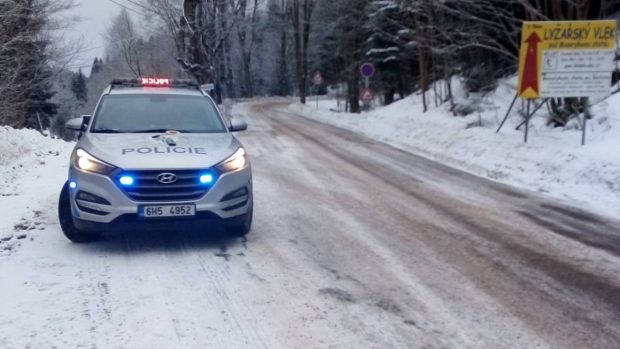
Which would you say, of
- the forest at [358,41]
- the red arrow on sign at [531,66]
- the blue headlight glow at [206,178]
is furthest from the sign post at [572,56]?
the blue headlight glow at [206,178]

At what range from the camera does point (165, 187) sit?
241 inches

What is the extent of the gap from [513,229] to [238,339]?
449 cm

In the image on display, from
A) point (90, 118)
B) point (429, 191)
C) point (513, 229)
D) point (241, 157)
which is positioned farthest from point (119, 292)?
point (429, 191)

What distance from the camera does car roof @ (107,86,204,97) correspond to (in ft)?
26.0

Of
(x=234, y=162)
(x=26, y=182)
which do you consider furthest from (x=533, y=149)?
(x=26, y=182)

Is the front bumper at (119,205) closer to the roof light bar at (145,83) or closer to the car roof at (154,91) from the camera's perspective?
the car roof at (154,91)

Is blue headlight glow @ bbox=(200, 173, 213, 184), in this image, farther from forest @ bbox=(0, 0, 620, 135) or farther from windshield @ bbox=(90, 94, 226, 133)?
forest @ bbox=(0, 0, 620, 135)

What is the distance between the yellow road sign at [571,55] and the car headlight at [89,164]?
992 centimetres

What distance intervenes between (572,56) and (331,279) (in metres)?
9.45

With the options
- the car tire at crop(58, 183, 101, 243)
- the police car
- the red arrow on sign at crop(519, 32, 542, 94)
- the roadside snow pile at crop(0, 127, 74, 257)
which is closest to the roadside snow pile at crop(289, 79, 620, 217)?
the red arrow on sign at crop(519, 32, 542, 94)

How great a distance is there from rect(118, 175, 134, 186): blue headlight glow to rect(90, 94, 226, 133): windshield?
1.23 m

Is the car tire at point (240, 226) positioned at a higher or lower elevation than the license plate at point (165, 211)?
lower

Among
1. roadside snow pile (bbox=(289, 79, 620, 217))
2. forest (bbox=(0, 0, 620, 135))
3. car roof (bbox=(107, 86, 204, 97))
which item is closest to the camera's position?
car roof (bbox=(107, 86, 204, 97))

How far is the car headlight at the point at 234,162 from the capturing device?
6418 mm
